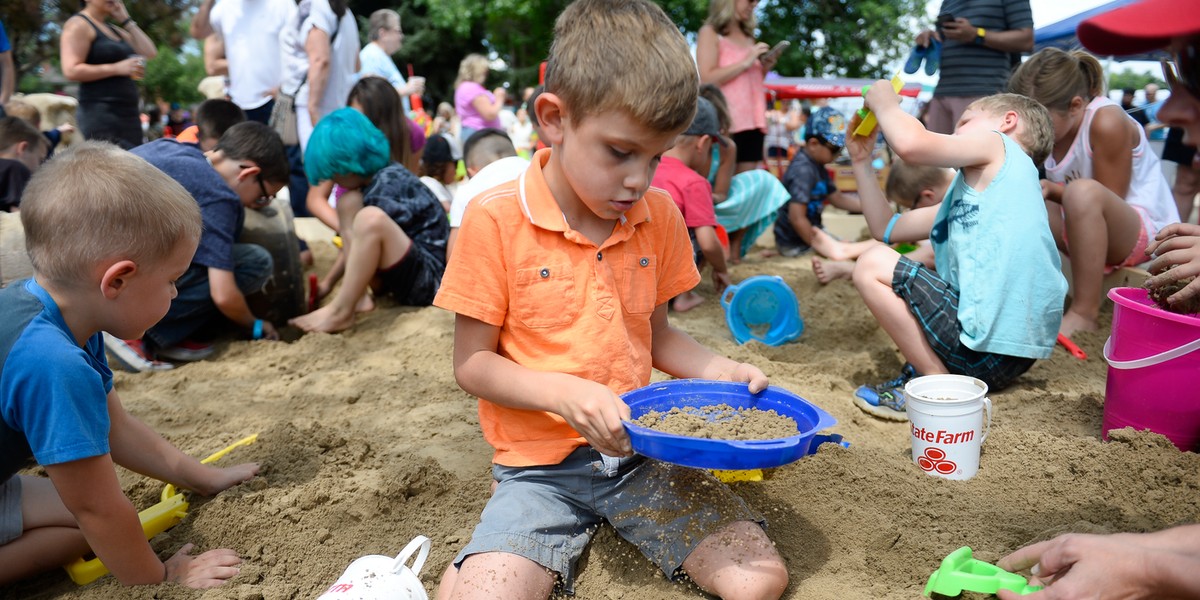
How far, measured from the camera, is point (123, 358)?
333 cm

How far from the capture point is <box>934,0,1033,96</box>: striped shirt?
4.61 metres

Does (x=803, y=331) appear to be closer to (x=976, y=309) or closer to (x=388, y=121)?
(x=976, y=309)

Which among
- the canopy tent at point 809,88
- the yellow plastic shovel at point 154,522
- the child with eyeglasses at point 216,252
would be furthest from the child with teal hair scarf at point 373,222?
the canopy tent at point 809,88

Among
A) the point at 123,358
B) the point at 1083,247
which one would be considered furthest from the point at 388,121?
the point at 1083,247

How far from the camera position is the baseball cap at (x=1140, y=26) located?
997mm

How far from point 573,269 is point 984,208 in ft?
5.15

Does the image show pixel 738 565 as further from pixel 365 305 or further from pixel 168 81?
pixel 168 81

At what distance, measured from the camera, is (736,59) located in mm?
5707

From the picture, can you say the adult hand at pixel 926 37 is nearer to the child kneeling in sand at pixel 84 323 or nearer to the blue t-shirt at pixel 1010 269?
the blue t-shirt at pixel 1010 269

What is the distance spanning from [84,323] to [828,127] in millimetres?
5044

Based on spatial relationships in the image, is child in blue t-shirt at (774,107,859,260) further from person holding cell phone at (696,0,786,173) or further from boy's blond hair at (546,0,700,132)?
boy's blond hair at (546,0,700,132)

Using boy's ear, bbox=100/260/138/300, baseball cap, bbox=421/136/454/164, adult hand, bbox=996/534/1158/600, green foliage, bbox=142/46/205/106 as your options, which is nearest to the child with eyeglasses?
boy's ear, bbox=100/260/138/300

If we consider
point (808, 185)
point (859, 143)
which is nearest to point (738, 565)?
point (859, 143)

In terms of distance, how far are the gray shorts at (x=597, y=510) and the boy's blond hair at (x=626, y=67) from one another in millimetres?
754
